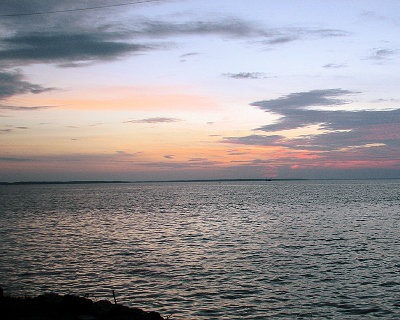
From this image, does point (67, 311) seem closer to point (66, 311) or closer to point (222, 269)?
point (66, 311)

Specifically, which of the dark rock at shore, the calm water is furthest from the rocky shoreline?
the calm water

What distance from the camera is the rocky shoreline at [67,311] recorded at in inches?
580

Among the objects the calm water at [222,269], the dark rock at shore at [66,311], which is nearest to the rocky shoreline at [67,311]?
the dark rock at shore at [66,311]

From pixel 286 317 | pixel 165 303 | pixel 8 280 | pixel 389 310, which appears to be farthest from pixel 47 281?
pixel 389 310

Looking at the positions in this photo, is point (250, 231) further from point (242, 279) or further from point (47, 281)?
point (47, 281)

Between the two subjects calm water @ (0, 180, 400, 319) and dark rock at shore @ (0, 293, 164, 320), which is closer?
dark rock at shore @ (0, 293, 164, 320)

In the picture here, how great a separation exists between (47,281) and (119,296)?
20.3 ft

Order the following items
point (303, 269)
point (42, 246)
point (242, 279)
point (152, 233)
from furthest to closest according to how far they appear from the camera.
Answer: point (152, 233), point (42, 246), point (303, 269), point (242, 279)

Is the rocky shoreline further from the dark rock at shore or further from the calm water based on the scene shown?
the calm water

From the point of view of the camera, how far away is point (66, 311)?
621 inches

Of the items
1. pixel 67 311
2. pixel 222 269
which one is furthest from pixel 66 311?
pixel 222 269

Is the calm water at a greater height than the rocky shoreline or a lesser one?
lesser

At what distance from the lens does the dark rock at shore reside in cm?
1474

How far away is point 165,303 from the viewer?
20.2 m
